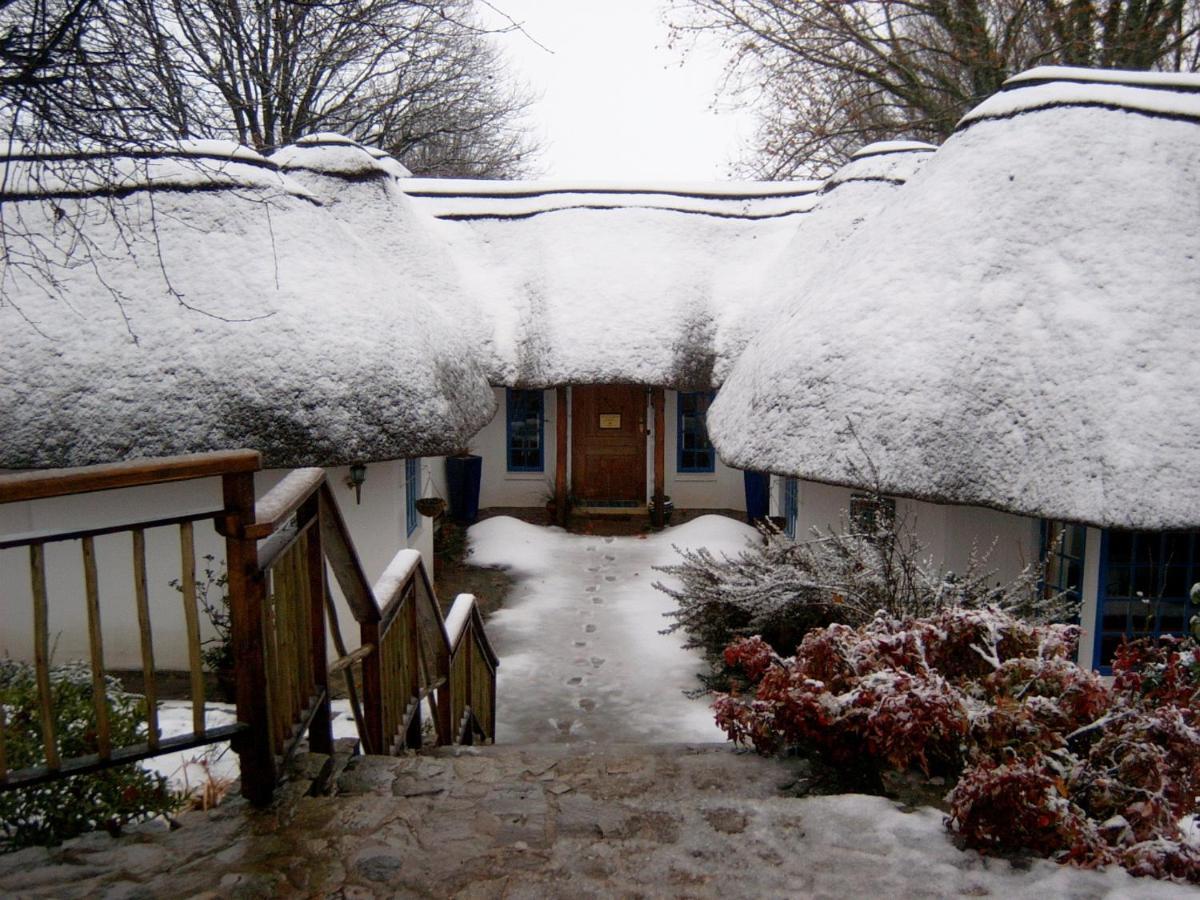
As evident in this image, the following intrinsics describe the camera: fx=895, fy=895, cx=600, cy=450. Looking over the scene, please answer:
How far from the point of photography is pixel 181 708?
5.80 meters

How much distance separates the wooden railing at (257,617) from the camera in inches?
92.5

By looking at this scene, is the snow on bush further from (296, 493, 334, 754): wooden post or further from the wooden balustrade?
the wooden balustrade

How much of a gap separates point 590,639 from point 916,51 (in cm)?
1592

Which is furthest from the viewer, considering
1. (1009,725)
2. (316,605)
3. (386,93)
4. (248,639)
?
(386,93)

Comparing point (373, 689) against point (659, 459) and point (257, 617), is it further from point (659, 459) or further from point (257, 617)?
point (659, 459)

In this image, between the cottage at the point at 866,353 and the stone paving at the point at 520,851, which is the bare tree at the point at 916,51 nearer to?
the cottage at the point at 866,353

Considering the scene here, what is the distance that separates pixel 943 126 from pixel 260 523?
2002cm

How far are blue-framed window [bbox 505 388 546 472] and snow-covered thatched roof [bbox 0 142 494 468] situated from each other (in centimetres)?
562

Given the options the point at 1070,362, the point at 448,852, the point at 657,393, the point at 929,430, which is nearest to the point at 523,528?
the point at 657,393

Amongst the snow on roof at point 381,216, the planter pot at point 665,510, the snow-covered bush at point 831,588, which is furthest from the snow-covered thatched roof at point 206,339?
the planter pot at point 665,510

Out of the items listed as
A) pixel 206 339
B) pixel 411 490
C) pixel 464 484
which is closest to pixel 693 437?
pixel 464 484

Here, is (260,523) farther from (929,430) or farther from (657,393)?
(657,393)

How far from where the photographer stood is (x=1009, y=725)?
3.30 meters

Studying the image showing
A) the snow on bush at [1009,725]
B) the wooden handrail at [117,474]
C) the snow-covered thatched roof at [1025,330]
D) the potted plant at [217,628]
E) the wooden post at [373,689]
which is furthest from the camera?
the potted plant at [217,628]
